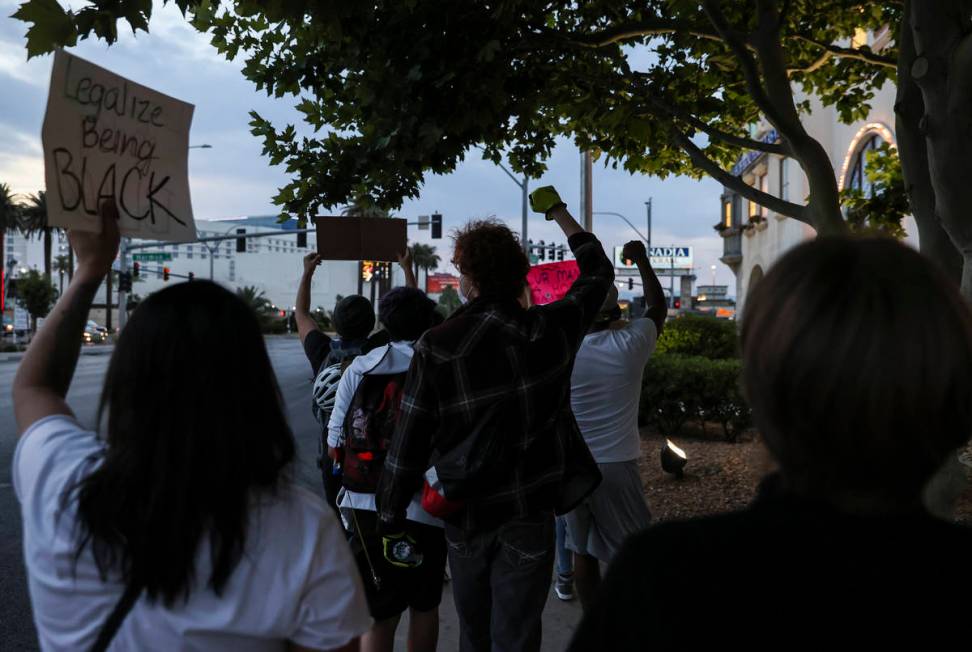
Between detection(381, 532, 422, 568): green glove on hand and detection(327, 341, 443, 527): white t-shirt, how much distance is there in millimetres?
94

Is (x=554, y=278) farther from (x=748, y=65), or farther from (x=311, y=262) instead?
(x=311, y=262)

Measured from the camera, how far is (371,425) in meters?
3.25

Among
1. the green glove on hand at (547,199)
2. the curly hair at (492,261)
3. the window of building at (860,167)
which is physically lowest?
the curly hair at (492,261)

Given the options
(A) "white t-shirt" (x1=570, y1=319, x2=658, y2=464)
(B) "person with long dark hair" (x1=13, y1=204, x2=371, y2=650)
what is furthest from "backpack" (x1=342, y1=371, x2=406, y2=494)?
(B) "person with long dark hair" (x1=13, y1=204, x2=371, y2=650)

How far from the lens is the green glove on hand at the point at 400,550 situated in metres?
3.16

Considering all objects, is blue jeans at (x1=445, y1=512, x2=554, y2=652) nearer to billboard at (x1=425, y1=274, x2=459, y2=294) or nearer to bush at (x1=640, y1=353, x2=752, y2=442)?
bush at (x1=640, y1=353, x2=752, y2=442)

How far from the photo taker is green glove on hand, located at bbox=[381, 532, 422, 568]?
316 centimetres

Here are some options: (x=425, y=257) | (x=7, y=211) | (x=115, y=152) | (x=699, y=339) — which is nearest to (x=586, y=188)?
(x=699, y=339)

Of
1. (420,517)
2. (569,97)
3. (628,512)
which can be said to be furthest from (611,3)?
(420,517)

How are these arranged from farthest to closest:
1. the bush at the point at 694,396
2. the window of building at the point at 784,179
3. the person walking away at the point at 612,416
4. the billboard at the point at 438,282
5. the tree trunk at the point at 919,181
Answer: the billboard at the point at 438,282
the window of building at the point at 784,179
the bush at the point at 694,396
the tree trunk at the point at 919,181
the person walking away at the point at 612,416

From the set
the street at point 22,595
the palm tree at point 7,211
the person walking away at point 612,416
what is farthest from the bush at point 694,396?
the palm tree at point 7,211

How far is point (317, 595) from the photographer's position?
1.36 meters

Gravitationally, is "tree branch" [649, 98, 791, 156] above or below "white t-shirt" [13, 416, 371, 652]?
A: above

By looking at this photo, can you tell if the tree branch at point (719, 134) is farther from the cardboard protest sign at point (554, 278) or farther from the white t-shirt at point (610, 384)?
the white t-shirt at point (610, 384)
